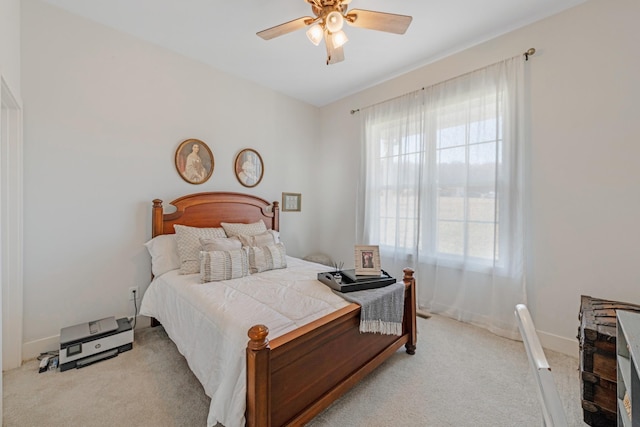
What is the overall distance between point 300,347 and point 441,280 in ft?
6.88

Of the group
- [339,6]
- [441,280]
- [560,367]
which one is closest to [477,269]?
[441,280]

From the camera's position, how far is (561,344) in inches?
84.8

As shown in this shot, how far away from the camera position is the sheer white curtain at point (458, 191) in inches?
93.0

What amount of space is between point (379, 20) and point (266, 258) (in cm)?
207

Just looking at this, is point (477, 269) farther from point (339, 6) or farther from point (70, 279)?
point (70, 279)

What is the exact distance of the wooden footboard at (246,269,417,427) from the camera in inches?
45.2

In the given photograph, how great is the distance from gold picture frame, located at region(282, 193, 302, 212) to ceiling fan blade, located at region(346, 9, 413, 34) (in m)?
2.39

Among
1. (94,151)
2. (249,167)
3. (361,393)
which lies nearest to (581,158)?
(361,393)

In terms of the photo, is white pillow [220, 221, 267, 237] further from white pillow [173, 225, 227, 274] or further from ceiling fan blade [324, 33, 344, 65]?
ceiling fan blade [324, 33, 344, 65]

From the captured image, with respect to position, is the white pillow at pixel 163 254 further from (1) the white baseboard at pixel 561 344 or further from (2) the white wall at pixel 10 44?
(1) the white baseboard at pixel 561 344

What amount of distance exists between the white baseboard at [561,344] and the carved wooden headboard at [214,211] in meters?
2.97

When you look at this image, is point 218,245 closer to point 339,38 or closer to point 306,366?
point 306,366

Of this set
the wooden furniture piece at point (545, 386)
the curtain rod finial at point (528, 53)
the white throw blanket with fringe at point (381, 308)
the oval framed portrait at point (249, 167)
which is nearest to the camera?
the wooden furniture piece at point (545, 386)

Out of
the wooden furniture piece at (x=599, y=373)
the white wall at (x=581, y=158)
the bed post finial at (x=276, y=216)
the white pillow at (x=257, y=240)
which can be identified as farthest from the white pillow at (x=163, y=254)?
the white wall at (x=581, y=158)
